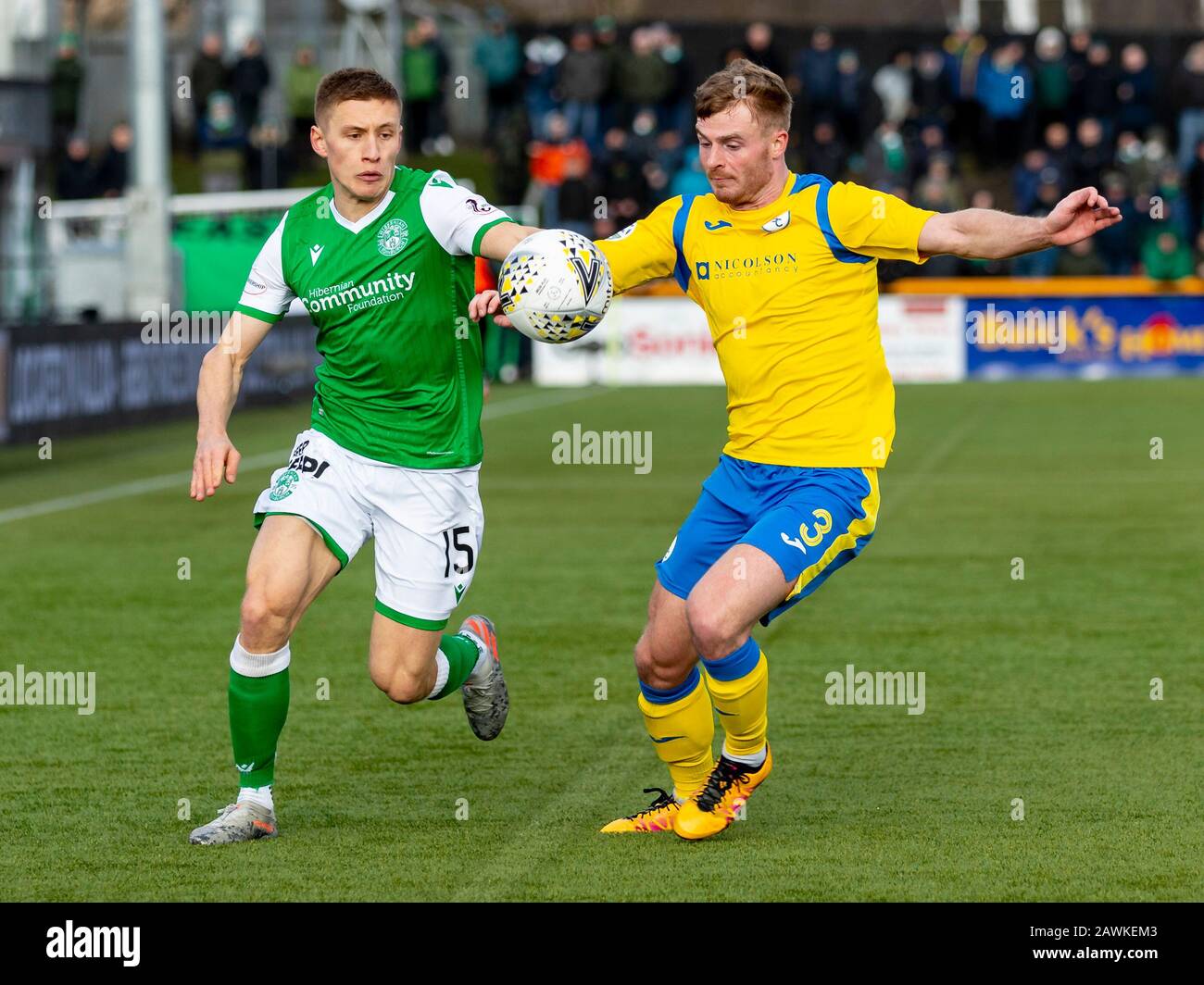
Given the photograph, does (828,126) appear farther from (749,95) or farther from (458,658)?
(749,95)

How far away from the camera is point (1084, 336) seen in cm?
2875

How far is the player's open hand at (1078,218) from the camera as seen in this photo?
591 centimetres

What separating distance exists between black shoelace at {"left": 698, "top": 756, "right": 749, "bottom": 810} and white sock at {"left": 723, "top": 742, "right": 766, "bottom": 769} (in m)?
0.01

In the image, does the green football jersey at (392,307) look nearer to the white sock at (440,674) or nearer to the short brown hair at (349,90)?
the short brown hair at (349,90)

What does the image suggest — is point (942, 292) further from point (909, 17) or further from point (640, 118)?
point (909, 17)

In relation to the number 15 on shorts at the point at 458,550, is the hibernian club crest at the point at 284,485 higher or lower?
higher

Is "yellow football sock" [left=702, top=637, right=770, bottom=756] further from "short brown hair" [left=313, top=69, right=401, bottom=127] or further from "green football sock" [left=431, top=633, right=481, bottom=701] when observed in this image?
"short brown hair" [left=313, top=69, right=401, bottom=127]

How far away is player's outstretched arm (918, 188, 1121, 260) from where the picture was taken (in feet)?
19.4

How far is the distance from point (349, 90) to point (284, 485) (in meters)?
1.18

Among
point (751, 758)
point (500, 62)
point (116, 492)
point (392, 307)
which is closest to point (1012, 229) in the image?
point (751, 758)

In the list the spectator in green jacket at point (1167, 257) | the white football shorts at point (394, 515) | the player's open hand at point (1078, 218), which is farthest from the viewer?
the spectator in green jacket at point (1167, 257)

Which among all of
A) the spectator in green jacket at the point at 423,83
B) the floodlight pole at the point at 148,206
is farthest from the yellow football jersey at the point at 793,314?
the spectator in green jacket at the point at 423,83

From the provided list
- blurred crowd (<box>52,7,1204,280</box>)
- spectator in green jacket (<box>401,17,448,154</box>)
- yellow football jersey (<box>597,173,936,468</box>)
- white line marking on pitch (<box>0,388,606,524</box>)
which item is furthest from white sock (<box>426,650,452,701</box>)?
spectator in green jacket (<box>401,17,448,154</box>)

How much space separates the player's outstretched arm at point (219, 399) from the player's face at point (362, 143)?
20.0 inches
